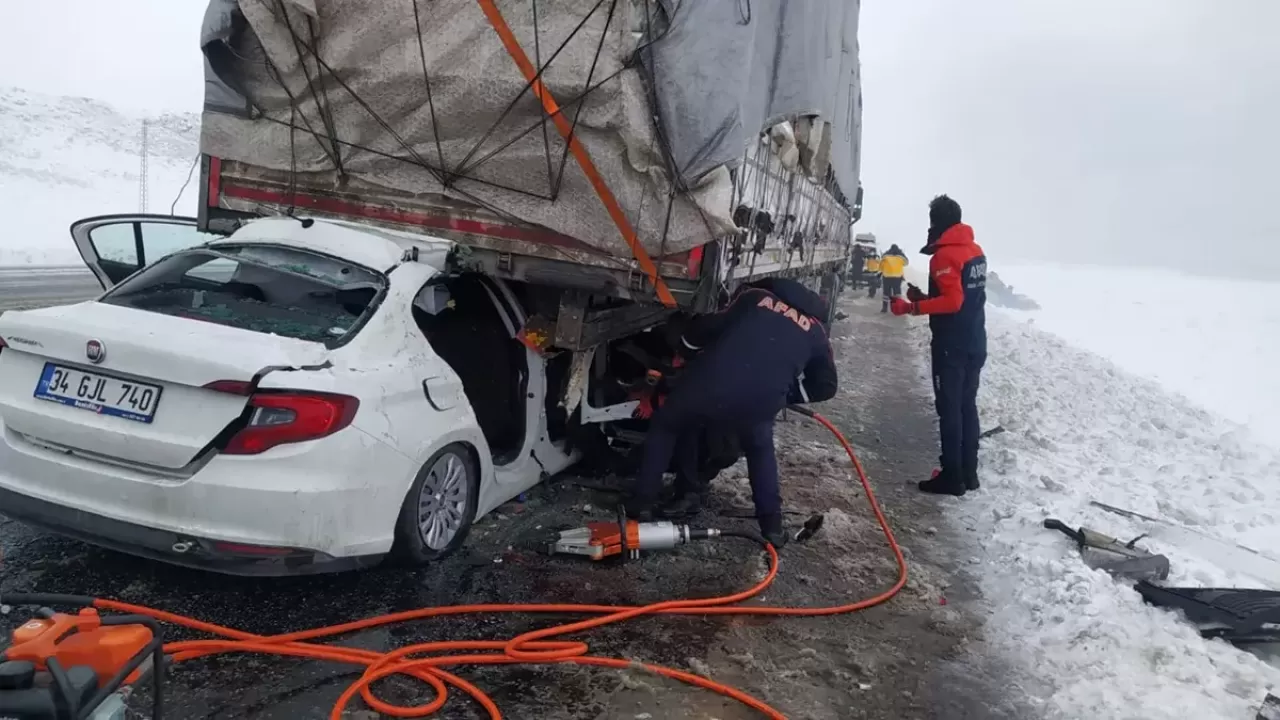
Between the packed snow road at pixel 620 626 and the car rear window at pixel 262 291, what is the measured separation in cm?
114

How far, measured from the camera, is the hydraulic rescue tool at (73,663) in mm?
1633

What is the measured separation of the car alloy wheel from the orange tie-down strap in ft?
4.55

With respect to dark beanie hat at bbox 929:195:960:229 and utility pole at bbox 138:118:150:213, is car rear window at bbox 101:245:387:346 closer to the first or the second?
dark beanie hat at bbox 929:195:960:229

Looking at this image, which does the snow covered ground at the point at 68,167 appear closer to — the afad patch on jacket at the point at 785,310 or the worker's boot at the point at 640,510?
the worker's boot at the point at 640,510

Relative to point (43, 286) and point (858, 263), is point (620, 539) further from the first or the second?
point (858, 263)

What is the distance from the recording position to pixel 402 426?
3537 millimetres

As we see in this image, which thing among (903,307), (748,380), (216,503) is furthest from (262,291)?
(903,307)

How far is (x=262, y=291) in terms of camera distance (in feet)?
12.4

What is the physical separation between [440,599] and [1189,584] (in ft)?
13.2

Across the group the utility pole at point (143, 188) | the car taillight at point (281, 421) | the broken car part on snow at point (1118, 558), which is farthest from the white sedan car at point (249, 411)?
the utility pole at point (143, 188)

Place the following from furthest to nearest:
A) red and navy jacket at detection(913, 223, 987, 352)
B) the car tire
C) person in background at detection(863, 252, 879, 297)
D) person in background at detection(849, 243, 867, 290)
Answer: person in background at detection(849, 243, 867, 290) → person in background at detection(863, 252, 879, 297) → red and navy jacket at detection(913, 223, 987, 352) → the car tire

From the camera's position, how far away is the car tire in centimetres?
367

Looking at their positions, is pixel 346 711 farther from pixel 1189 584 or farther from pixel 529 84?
pixel 1189 584

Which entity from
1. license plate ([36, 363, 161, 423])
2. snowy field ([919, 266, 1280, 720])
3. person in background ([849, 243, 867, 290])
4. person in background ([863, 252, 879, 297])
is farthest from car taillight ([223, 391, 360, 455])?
person in background ([849, 243, 867, 290])
